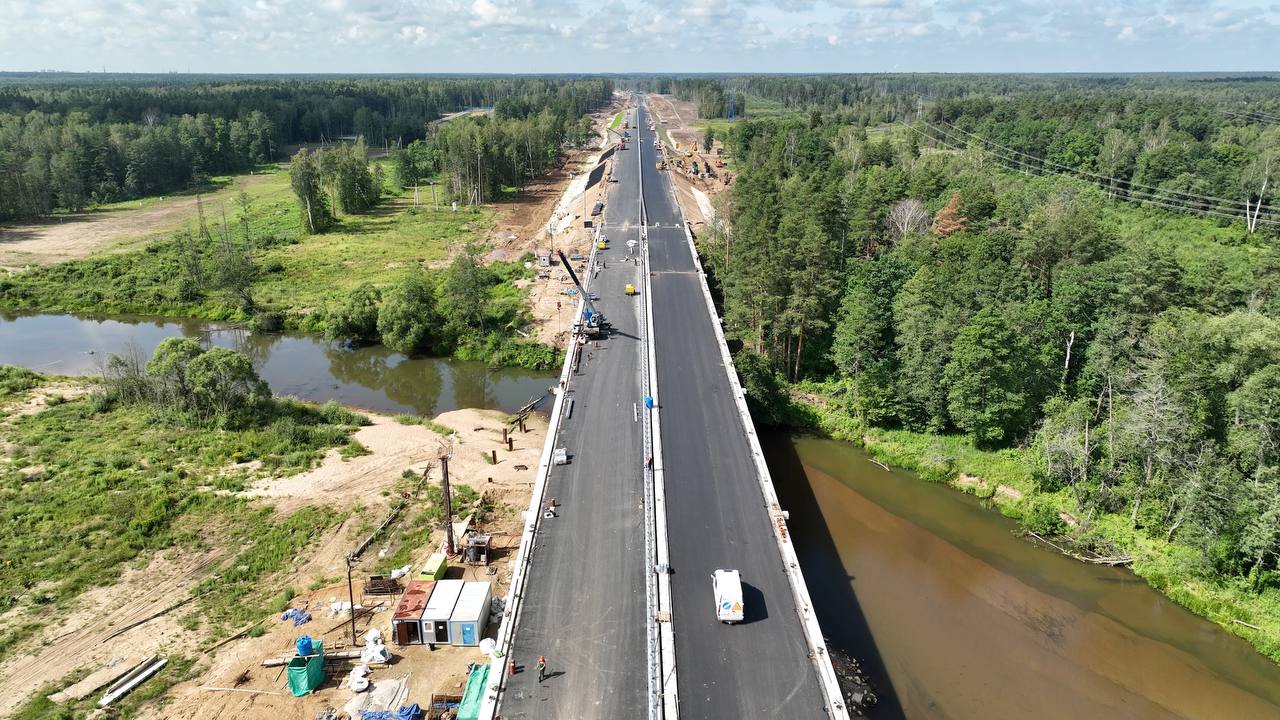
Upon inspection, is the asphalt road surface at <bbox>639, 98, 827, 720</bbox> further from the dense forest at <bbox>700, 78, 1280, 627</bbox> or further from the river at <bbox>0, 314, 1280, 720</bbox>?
the dense forest at <bbox>700, 78, 1280, 627</bbox>

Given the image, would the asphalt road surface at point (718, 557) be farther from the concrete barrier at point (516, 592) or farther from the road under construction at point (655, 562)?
the concrete barrier at point (516, 592)

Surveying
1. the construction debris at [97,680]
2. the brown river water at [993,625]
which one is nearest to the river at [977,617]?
the brown river water at [993,625]

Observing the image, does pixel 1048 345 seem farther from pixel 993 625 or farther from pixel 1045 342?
pixel 993 625

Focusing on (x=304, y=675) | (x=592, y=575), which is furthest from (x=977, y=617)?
(x=304, y=675)

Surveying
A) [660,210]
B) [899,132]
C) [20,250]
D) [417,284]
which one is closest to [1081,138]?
[899,132]

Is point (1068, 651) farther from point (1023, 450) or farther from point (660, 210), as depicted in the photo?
point (660, 210)

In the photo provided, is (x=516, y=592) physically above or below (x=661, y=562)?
below
